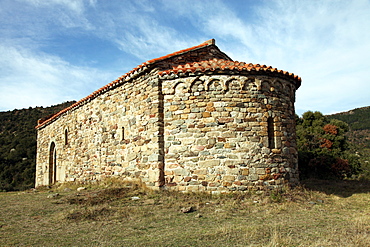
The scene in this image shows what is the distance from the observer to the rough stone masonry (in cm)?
768

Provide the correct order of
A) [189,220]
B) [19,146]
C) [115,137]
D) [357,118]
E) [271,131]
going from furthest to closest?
[357,118], [19,146], [115,137], [271,131], [189,220]

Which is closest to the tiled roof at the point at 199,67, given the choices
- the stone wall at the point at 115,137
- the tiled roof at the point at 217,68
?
the tiled roof at the point at 217,68

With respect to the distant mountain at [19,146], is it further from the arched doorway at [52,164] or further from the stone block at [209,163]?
the stone block at [209,163]

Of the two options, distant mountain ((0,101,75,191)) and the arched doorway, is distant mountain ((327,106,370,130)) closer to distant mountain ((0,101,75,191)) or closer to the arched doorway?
the arched doorway

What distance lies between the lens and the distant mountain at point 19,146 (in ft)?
78.9

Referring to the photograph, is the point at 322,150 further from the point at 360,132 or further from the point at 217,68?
the point at 360,132

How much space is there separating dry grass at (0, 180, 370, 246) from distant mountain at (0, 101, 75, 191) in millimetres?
15710

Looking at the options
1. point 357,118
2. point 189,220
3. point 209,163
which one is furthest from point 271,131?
point 357,118

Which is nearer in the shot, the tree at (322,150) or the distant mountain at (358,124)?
the tree at (322,150)

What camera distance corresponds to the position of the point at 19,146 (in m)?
27.4

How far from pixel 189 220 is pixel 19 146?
27.0 meters

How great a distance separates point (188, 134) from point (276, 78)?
10.2ft

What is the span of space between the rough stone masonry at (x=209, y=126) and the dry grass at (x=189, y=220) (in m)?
0.51

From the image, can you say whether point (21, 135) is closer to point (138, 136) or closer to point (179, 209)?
point (138, 136)
